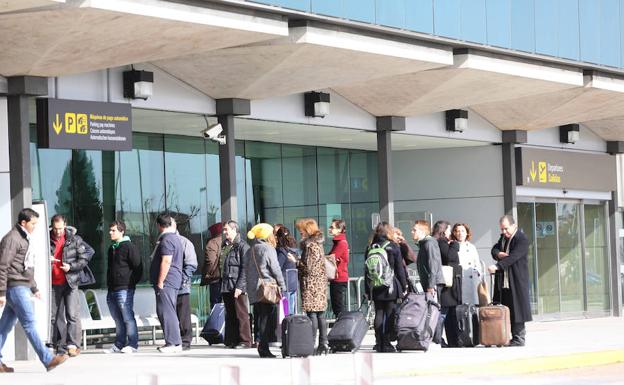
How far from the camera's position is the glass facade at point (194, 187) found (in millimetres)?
21766

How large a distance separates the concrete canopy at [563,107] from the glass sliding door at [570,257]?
2763mm

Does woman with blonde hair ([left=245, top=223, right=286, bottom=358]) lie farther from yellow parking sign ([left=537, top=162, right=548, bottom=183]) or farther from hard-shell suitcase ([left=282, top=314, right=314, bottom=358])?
yellow parking sign ([left=537, top=162, right=548, bottom=183])

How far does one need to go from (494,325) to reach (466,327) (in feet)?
2.13

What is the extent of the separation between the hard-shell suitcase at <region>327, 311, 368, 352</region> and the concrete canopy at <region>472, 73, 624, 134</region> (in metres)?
9.40

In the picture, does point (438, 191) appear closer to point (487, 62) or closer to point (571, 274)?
point (571, 274)

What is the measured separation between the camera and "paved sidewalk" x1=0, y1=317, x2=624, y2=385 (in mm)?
13711

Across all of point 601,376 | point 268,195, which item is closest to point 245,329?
point 601,376

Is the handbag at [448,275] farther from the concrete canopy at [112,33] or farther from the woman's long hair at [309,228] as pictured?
the concrete canopy at [112,33]

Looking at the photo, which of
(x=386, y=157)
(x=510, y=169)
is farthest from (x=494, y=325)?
(x=510, y=169)

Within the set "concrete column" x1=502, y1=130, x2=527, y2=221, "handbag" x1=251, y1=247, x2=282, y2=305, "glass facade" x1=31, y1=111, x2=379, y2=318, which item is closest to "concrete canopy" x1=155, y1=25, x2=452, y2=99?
"glass facade" x1=31, y1=111, x2=379, y2=318

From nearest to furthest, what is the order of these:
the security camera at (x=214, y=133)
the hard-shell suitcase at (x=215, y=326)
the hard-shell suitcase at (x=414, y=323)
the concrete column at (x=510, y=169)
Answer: the hard-shell suitcase at (x=414, y=323)
the hard-shell suitcase at (x=215, y=326)
the security camera at (x=214, y=133)
the concrete column at (x=510, y=169)

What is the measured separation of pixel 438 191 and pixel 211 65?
31.9 ft

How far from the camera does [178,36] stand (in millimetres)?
17031

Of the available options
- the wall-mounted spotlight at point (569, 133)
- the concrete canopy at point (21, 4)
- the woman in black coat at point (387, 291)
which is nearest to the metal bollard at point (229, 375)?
the concrete canopy at point (21, 4)
